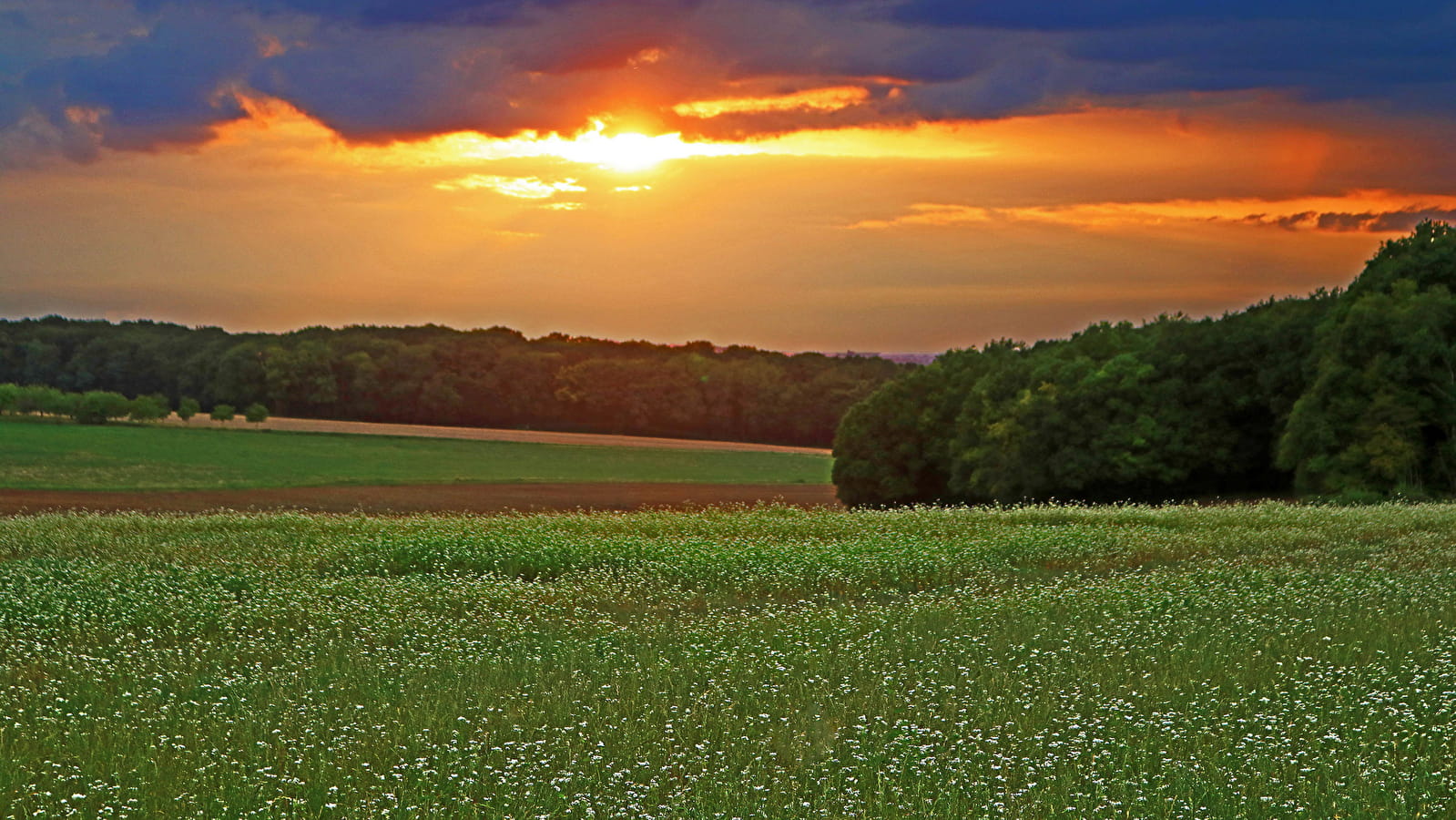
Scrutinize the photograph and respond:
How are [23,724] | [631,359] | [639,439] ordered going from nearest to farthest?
[23,724], [639,439], [631,359]

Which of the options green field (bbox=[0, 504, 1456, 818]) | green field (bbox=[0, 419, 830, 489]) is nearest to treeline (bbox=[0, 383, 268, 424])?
green field (bbox=[0, 419, 830, 489])

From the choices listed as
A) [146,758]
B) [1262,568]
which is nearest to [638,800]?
[146,758]

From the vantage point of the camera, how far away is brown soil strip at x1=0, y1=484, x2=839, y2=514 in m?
51.8

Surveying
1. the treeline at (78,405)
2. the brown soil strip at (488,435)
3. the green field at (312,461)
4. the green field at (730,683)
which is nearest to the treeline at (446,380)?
the brown soil strip at (488,435)

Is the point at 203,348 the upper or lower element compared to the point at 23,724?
upper

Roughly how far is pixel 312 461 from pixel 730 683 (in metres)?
73.7

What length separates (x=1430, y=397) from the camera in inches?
2167

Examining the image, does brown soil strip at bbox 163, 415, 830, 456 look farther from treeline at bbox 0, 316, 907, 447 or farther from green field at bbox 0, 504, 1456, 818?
green field at bbox 0, 504, 1456, 818

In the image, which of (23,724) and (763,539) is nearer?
(23,724)

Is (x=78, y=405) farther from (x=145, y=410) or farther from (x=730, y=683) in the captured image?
(x=730, y=683)

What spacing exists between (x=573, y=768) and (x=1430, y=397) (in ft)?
184

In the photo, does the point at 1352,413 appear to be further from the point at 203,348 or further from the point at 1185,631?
the point at 203,348

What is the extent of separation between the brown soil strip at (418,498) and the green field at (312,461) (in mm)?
4330

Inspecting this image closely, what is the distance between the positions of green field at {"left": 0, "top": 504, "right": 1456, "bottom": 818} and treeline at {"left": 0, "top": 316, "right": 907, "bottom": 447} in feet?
325
